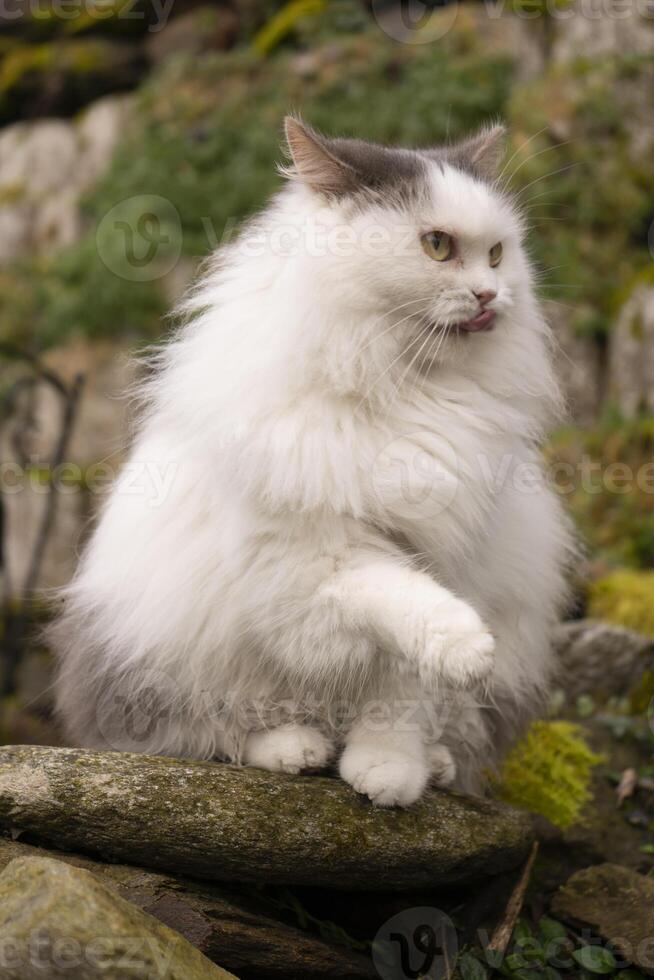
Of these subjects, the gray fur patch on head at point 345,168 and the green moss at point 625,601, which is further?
the green moss at point 625,601

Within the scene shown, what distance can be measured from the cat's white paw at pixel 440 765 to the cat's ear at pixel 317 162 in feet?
5.35

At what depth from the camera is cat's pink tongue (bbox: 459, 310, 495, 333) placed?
2527 millimetres

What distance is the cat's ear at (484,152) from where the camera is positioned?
2.90 metres

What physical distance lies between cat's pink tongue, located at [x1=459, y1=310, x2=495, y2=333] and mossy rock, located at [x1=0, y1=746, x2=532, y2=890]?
1.28 m

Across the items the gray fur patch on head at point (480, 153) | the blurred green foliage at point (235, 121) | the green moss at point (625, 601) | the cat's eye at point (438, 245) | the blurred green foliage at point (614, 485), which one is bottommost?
the green moss at point (625, 601)

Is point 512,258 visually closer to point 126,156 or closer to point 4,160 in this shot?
point 126,156

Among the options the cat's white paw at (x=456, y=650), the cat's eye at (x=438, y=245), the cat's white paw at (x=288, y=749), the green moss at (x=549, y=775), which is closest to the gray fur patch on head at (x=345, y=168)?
the cat's eye at (x=438, y=245)

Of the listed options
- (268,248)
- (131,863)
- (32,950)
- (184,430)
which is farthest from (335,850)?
(268,248)

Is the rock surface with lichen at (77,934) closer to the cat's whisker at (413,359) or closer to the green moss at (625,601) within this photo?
the cat's whisker at (413,359)

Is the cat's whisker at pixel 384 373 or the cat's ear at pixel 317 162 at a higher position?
the cat's ear at pixel 317 162

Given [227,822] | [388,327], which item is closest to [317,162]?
[388,327]

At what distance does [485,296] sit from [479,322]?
0.07m

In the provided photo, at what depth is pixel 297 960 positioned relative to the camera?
95.5 inches

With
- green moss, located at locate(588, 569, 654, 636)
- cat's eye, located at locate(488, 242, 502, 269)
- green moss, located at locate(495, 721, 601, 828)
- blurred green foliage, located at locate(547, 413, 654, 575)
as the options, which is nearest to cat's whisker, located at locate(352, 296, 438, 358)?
cat's eye, located at locate(488, 242, 502, 269)
